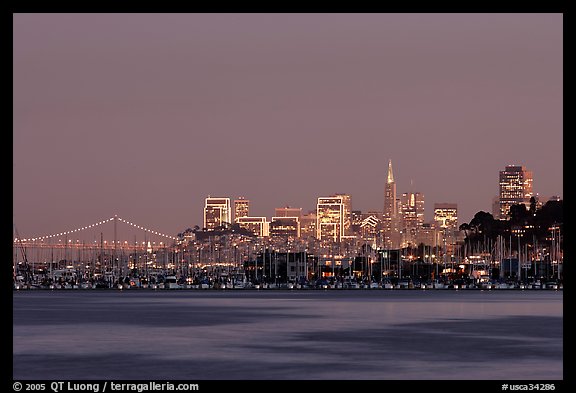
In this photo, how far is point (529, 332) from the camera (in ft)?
176

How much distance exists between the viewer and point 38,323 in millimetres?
63406

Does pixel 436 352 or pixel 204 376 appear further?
pixel 436 352
